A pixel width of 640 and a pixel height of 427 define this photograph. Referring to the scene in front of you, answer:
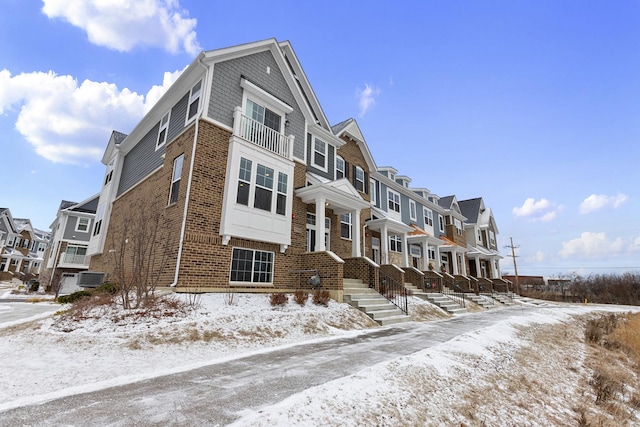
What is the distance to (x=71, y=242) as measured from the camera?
2669 centimetres

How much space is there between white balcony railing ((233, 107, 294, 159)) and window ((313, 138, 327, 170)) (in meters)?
2.94

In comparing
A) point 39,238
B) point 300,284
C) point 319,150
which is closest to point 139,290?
point 300,284

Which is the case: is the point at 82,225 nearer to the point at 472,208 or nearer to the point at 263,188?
the point at 263,188

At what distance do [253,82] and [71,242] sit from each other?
82.4ft

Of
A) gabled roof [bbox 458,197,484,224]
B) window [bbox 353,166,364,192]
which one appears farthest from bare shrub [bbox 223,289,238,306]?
gabled roof [bbox 458,197,484,224]

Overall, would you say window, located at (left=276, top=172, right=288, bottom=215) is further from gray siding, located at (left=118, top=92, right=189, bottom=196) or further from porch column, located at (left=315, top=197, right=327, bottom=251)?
gray siding, located at (left=118, top=92, right=189, bottom=196)

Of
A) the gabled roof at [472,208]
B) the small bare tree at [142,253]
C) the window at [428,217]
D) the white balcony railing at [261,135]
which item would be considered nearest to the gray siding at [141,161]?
the small bare tree at [142,253]

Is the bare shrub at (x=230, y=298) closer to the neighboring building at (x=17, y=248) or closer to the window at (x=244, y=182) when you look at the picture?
the window at (x=244, y=182)

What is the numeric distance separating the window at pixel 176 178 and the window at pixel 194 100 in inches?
65.7

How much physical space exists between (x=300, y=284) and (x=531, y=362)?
7.84 metres

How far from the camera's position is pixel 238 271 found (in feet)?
34.7

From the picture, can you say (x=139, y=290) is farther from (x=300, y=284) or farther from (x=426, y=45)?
(x=426, y=45)

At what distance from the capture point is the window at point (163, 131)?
13.6 metres

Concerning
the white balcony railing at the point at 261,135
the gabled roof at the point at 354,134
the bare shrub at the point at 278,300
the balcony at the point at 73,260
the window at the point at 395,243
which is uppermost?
the gabled roof at the point at 354,134
